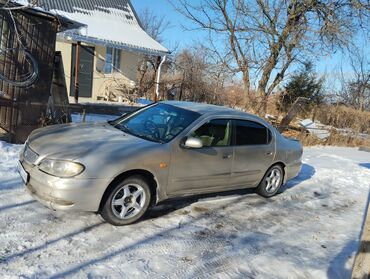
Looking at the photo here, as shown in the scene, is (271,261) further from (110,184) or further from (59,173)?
(59,173)

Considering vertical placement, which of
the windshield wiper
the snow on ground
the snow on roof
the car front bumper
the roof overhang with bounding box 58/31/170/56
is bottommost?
the snow on ground

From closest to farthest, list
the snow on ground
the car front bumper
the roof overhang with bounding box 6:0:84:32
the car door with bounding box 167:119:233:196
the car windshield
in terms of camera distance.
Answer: the snow on ground < the car front bumper < the car door with bounding box 167:119:233:196 < the car windshield < the roof overhang with bounding box 6:0:84:32

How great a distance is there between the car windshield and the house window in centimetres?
1283

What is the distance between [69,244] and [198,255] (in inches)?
54.7

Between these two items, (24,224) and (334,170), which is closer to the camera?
(24,224)

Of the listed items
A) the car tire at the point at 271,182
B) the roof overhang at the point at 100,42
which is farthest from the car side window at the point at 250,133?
the roof overhang at the point at 100,42

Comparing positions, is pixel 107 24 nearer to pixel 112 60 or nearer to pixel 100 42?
pixel 112 60

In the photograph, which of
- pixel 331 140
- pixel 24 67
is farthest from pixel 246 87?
pixel 24 67

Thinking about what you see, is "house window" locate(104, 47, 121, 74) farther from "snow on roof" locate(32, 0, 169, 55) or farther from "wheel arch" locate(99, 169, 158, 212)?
"wheel arch" locate(99, 169, 158, 212)

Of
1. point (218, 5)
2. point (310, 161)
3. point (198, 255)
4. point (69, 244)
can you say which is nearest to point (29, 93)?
point (69, 244)

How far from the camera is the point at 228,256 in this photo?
4309 millimetres

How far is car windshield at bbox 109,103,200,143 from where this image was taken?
5238 millimetres

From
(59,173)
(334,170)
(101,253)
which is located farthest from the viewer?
(334,170)

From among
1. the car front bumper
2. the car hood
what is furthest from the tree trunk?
the car front bumper
